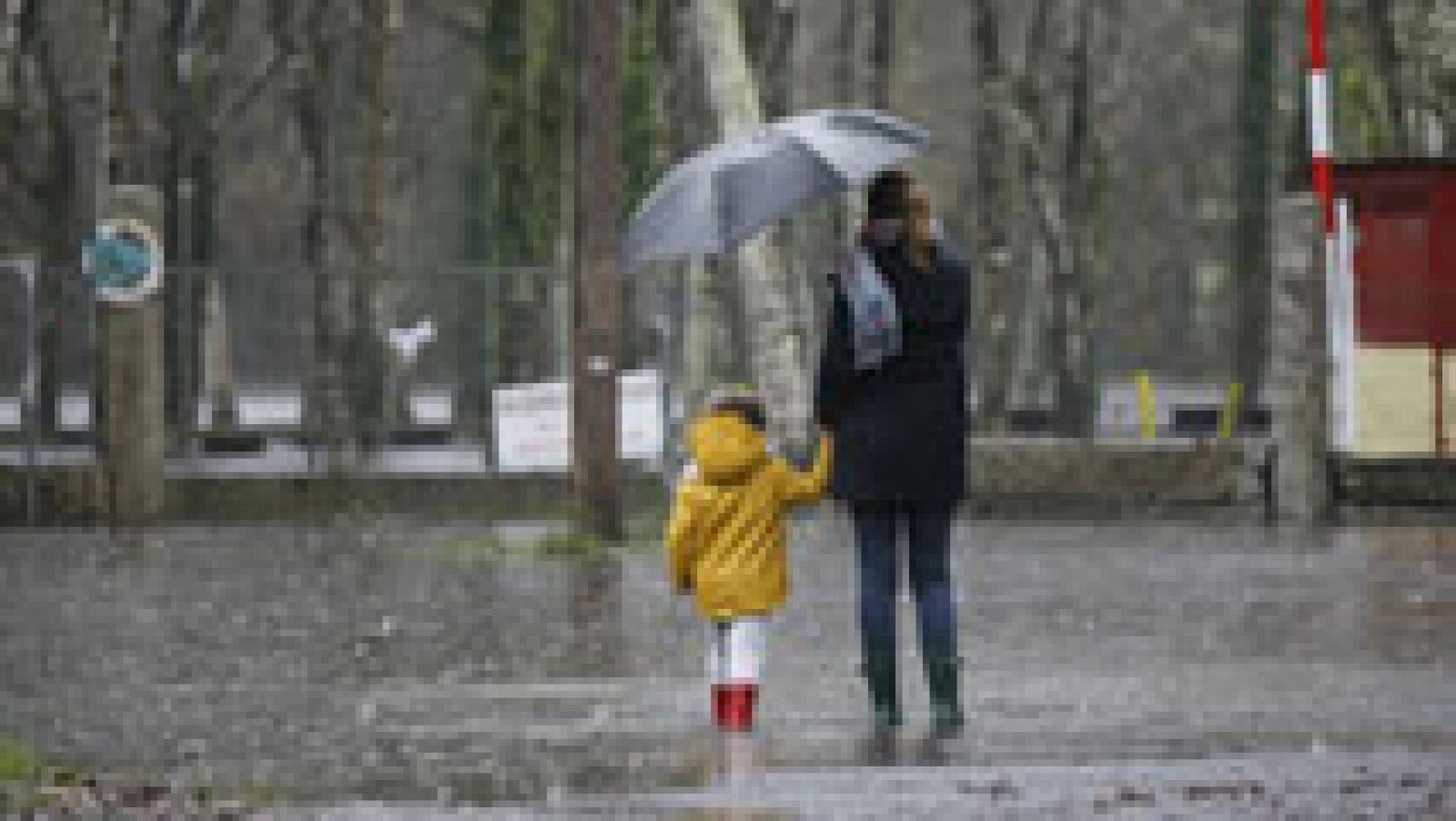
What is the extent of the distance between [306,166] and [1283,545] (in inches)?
813

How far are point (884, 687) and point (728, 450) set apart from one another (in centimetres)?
95

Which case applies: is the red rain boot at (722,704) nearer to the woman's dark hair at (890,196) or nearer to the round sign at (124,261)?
the woman's dark hair at (890,196)

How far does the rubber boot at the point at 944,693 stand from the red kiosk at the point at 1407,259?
15.7 meters

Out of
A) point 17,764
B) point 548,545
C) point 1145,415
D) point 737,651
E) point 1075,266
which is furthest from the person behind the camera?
point 1145,415

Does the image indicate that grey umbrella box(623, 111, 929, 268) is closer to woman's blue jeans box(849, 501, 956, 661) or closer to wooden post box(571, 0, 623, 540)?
woman's blue jeans box(849, 501, 956, 661)

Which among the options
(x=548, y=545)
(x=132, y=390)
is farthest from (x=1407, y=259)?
(x=132, y=390)

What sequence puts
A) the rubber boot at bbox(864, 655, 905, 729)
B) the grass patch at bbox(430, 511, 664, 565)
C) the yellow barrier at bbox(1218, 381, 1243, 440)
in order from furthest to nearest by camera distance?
the yellow barrier at bbox(1218, 381, 1243, 440), the grass patch at bbox(430, 511, 664, 565), the rubber boot at bbox(864, 655, 905, 729)

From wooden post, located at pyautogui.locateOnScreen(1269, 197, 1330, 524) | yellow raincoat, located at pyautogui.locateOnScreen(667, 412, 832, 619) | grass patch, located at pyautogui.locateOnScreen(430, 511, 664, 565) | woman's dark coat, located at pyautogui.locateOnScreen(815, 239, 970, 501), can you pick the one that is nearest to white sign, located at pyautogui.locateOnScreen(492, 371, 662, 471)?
grass patch, located at pyautogui.locateOnScreen(430, 511, 664, 565)

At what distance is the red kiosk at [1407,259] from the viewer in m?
30.0

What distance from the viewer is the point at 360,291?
126 feet

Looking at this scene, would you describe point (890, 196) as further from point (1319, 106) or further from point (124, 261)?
point (124, 261)

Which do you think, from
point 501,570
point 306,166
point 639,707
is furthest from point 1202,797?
point 306,166

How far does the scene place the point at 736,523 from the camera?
14883mm

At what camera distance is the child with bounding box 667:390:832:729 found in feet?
48.6
